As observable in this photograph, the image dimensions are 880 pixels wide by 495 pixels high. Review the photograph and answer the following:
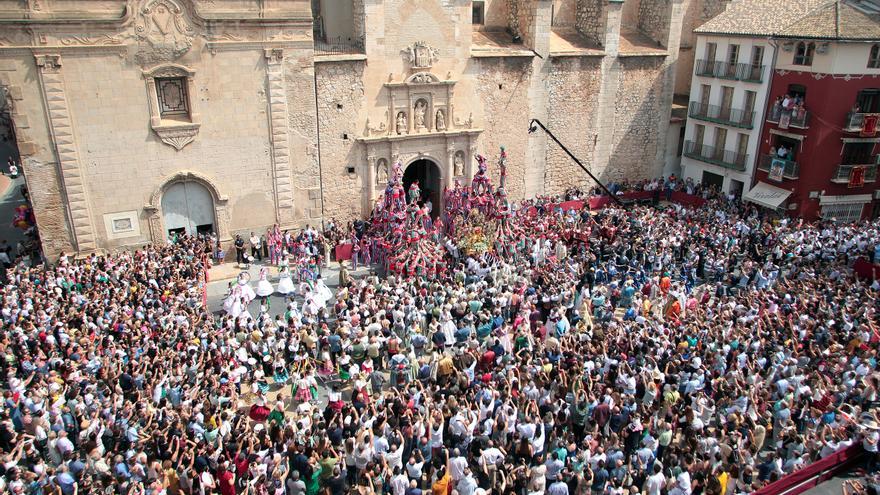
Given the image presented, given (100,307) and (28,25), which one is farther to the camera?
(28,25)

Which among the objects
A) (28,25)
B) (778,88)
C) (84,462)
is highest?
(28,25)

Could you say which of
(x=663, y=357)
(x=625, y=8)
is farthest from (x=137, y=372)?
(x=625, y=8)

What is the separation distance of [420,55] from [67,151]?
13549 mm

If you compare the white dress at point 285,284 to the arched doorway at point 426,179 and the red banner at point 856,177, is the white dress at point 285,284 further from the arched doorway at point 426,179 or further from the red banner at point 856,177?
the red banner at point 856,177

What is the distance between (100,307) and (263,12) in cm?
1201

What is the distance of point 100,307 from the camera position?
17688 mm

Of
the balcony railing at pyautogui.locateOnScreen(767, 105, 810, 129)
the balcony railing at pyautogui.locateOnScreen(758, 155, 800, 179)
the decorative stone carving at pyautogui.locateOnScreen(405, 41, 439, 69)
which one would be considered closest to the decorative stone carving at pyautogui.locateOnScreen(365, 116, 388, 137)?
the decorative stone carving at pyautogui.locateOnScreen(405, 41, 439, 69)

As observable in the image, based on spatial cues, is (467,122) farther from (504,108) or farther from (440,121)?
(504,108)

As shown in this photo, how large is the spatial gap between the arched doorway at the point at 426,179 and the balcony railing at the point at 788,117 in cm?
1501

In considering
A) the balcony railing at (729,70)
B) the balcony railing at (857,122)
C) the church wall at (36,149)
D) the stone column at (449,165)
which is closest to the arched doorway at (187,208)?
the church wall at (36,149)

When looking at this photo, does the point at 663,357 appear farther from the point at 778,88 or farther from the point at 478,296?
the point at 778,88

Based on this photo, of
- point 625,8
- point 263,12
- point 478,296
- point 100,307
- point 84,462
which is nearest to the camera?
point 84,462

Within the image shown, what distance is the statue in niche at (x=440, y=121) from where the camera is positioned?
A: 28.2m

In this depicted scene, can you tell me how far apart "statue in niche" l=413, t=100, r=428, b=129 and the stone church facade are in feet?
0.23
